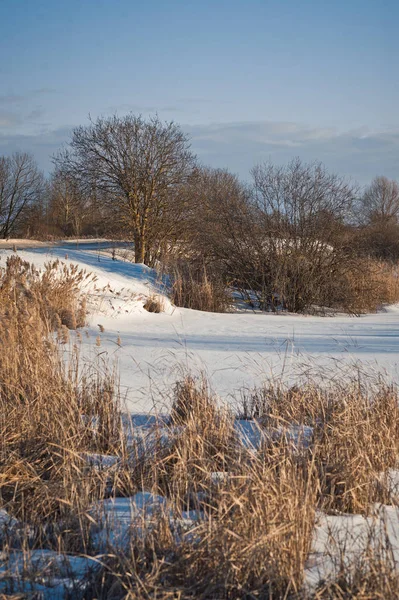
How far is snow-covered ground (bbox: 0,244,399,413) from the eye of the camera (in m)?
6.50

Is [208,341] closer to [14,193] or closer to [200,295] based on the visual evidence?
[200,295]

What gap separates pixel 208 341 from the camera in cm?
944

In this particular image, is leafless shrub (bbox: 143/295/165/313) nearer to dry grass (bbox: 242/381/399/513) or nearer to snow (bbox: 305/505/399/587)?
dry grass (bbox: 242/381/399/513)

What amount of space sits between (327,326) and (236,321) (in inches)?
63.9

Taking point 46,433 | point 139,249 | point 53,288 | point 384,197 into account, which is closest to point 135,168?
point 139,249

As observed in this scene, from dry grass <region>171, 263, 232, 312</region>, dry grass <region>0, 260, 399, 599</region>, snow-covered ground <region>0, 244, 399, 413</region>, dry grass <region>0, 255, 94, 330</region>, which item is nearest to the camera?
dry grass <region>0, 260, 399, 599</region>

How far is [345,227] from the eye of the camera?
51.5 feet

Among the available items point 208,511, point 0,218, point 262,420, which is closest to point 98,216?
point 262,420

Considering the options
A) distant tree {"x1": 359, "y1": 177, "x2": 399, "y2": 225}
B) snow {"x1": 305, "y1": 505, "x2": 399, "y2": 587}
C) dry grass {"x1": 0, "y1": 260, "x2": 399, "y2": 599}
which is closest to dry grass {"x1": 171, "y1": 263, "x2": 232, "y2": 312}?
dry grass {"x1": 0, "y1": 260, "x2": 399, "y2": 599}

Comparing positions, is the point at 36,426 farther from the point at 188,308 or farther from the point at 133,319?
the point at 188,308

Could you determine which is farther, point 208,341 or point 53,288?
point 53,288

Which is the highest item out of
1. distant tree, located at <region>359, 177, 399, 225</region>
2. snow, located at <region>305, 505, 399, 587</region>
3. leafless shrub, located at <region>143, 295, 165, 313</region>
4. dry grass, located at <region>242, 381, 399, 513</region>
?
distant tree, located at <region>359, 177, 399, 225</region>

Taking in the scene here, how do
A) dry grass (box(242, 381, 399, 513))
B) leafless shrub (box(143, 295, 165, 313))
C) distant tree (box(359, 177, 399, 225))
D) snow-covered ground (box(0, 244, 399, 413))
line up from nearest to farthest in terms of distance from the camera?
dry grass (box(242, 381, 399, 513)), snow-covered ground (box(0, 244, 399, 413)), leafless shrub (box(143, 295, 165, 313)), distant tree (box(359, 177, 399, 225))

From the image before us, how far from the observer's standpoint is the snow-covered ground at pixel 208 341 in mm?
6500
